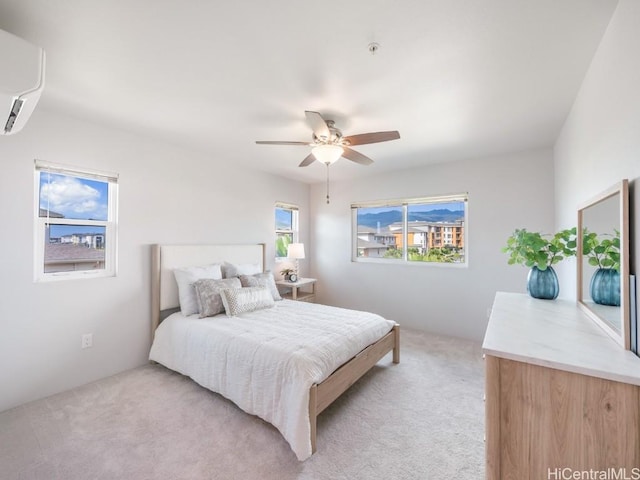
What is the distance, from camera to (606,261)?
1.41 meters

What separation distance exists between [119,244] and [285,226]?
2.57 metres

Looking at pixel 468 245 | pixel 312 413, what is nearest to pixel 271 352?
pixel 312 413

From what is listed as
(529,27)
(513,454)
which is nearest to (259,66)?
(529,27)

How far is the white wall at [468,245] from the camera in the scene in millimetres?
3342

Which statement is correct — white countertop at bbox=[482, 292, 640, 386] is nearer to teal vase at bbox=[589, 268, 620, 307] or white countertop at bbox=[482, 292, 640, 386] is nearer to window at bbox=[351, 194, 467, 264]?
teal vase at bbox=[589, 268, 620, 307]

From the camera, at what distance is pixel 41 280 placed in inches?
91.7

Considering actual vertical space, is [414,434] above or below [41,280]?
below

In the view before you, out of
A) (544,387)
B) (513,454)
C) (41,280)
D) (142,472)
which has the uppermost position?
(41,280)

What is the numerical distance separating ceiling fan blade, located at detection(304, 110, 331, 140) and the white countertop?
5.50 feet

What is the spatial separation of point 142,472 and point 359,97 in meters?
2.76

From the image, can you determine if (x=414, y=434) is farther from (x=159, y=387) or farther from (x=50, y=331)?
(x=50, y=331)

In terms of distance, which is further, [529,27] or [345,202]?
[345,202]

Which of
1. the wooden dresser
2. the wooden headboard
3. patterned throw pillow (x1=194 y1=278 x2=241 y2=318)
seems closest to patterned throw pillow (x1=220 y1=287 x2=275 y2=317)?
patterned throw pillow (x1=194 y1=278 x2=241 y2=318)

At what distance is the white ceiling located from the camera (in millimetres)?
1330
